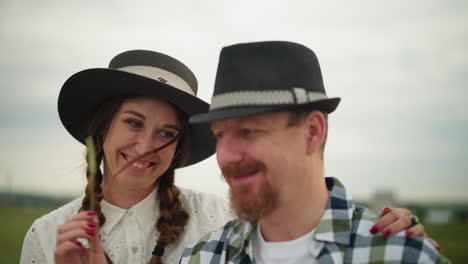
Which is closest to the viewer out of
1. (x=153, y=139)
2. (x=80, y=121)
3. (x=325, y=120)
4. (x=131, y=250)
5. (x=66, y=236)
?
(x=325, y=120)

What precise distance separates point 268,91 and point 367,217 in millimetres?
815

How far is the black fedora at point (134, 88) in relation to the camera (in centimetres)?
338

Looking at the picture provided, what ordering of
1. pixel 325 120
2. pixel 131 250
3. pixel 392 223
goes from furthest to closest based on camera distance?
1. pixel 131 250
2. pixel 325 120
3. pixel 392 223

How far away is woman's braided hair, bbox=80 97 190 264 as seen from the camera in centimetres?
358

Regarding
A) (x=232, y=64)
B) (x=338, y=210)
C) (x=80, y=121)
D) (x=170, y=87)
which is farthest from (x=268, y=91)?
(x=80, y=121)

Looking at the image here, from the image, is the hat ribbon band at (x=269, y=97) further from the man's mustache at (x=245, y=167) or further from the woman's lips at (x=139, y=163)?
the woman's lips at (x=139, y=163)

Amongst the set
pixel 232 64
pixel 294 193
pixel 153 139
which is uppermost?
pixel 232 64

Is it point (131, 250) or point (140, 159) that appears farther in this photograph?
point (131, 250)

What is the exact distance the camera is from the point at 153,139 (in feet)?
10.9

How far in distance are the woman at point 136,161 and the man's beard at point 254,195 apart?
102cm

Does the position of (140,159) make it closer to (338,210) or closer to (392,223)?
(338,210)

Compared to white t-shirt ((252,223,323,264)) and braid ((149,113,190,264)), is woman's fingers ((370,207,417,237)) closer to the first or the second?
white t-shirt ((252,223,323,264))

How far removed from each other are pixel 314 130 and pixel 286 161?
0.80 ft

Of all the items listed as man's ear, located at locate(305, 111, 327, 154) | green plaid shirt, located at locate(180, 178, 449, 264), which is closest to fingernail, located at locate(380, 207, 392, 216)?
green plaid shirt, located at locate(180, 178, 449, 264)
